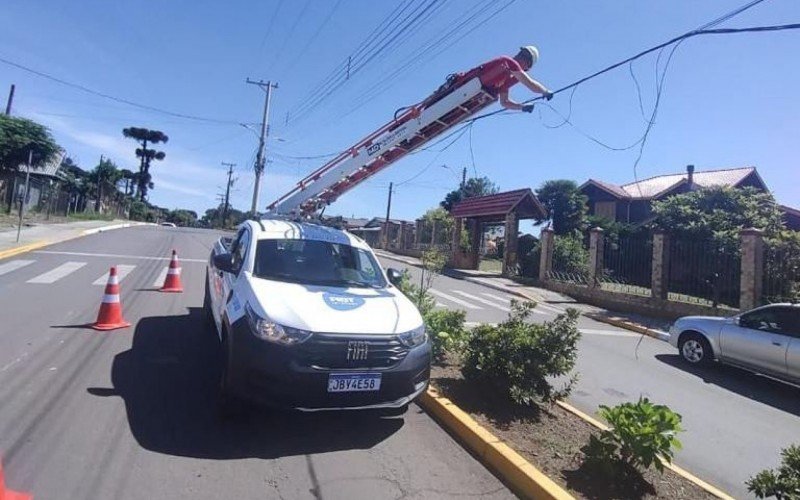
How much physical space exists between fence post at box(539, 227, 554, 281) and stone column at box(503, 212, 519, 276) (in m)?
2.81

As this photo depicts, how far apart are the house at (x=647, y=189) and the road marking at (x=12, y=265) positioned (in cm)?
3360

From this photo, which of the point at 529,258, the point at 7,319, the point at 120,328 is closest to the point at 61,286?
the point at 7,319

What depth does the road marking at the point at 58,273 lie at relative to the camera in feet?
38.3

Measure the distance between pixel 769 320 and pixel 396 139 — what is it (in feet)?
23.7

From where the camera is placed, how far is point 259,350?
427 centimetres

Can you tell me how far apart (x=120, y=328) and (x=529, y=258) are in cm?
1992

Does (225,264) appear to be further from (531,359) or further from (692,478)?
(692,478)

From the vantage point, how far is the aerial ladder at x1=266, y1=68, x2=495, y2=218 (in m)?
9.67

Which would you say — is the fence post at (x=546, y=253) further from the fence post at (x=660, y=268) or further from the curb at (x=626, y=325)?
the curb at (x=626, y=325)

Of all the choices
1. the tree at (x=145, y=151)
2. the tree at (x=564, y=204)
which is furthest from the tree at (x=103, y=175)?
the tree at (x=564, y=204)

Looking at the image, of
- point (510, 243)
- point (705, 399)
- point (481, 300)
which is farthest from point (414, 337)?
point (510, 243)

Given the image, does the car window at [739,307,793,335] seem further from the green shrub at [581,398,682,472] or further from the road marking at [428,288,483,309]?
the road marking at [428,288,483,309]

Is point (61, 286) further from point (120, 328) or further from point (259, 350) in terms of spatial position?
point (259, 350)

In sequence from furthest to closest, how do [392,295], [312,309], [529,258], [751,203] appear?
[529,258] → [751,203] → [392,295] → [312,309]
